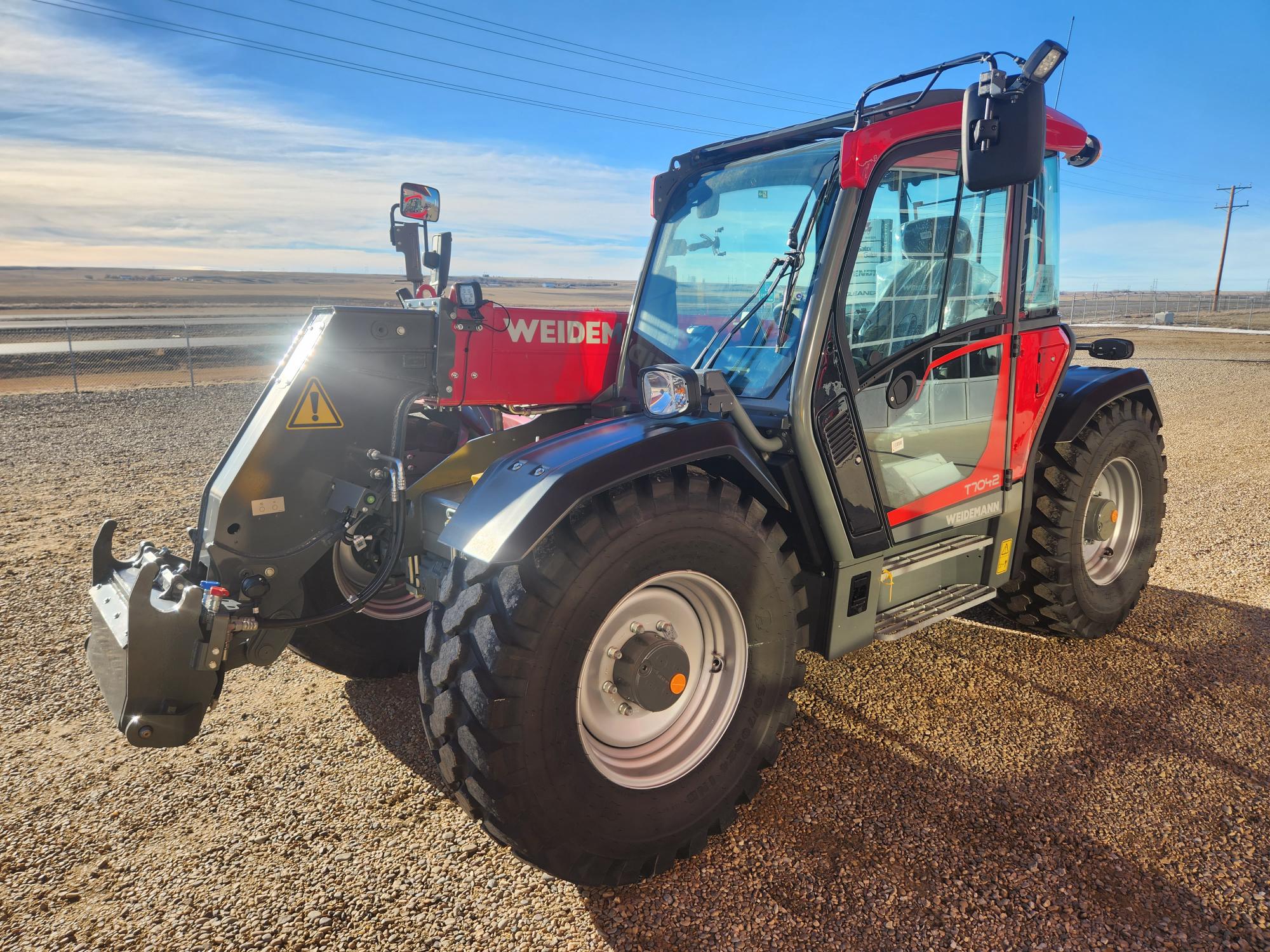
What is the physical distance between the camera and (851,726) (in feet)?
11.5

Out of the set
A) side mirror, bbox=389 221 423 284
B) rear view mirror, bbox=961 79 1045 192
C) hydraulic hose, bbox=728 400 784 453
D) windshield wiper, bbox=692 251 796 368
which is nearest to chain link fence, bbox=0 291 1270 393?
side mirror, bbox=389 221 423 284

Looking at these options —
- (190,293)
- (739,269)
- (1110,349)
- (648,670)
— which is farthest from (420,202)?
(190,293)

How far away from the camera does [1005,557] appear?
4.01 metres

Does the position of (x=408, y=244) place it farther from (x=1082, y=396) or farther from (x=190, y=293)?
(x=190, y=293)

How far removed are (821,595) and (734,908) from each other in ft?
3.84

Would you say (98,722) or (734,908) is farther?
(98,722)

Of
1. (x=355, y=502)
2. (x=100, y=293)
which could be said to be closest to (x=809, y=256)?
(x=355, y=502)

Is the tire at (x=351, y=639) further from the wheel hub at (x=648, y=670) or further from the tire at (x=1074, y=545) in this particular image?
the tire at (x=1074, y=545)

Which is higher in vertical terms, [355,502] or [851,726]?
[355,502]

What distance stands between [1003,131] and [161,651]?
3218mm

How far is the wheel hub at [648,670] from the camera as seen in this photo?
103 inches

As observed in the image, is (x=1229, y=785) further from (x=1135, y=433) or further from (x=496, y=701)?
(x=496, y=701)

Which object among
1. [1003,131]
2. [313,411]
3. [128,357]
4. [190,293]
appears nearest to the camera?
[1003,131]

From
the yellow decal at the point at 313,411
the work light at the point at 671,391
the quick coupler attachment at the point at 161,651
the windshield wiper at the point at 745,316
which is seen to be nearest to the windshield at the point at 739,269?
the windshield wiper at the point at 745,316
